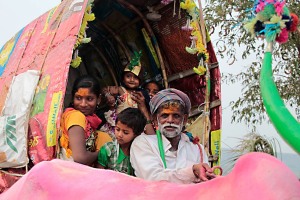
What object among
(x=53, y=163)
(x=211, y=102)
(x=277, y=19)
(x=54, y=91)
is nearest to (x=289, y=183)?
(x=277, y=19)

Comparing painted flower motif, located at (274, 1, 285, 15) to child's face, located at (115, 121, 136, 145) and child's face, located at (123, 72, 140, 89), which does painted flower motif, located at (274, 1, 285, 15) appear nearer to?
child's face, located at (115, 121, 136, 145)

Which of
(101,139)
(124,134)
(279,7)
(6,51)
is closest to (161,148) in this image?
(124,134)

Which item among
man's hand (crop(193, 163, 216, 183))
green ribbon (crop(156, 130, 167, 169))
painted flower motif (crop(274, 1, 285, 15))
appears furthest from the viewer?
green ribbon (crop(156, 130, 167, 169))

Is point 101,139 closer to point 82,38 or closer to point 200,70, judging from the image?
point 82,38

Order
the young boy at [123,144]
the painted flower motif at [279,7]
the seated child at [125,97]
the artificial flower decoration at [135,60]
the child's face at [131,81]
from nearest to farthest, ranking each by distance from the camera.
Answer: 1. the painted flower motif at [279,7]
2. the young boy at [123,144]
3. the seated child at [125,97]
4. the child's face at [131,81]
5. the artificial flower decoration at [135,60]

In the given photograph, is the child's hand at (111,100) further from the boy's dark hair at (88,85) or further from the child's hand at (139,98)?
the boy's dark hair at (88,85)

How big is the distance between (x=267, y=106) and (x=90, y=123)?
222 cm

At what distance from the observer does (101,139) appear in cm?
338

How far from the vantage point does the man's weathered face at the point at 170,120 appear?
106 inches

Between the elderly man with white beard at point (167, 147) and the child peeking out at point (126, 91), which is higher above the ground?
the child peeking out at point (126, 91)

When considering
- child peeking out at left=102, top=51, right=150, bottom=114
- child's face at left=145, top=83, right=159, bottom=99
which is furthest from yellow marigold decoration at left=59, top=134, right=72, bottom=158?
child's face at left=145, top=83, right=159, bottom=99

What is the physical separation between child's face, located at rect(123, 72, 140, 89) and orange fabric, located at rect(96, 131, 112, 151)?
73 cm

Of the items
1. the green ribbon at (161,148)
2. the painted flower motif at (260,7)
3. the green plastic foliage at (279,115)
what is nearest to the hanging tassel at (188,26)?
the green ribbon at (161,148)

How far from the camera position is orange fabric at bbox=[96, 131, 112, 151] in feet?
10.9
